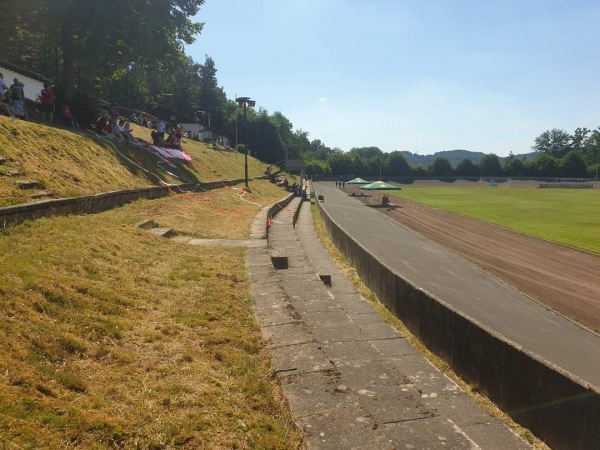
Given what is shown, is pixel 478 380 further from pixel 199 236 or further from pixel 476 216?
pixel 476 216

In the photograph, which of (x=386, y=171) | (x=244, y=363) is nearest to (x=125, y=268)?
(x=244, y=363)

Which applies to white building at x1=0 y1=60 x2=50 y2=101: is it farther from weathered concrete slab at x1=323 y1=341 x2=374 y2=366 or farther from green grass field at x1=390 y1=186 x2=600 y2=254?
green grass field at x1=390 y1=186 x2=600 y2=254

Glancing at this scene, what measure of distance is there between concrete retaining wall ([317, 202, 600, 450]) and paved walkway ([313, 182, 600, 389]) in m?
0.26

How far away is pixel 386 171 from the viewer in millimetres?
130250

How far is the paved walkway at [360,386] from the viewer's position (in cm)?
406

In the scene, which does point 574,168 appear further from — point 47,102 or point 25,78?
point 47,102

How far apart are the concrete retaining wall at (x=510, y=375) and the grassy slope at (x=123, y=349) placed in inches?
111

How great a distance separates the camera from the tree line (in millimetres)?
22688

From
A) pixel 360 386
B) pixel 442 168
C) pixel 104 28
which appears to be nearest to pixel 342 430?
pixel 360 386

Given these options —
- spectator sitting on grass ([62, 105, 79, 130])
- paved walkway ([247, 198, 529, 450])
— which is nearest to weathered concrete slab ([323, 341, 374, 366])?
paved walkway ([247, 198, 529, 450])

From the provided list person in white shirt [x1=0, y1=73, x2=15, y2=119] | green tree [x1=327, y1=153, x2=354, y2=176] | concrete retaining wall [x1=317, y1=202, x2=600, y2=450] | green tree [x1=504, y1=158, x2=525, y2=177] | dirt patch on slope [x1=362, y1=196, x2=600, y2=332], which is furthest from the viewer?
green tree [x1=327, y1=153, x2=354, y2=176]

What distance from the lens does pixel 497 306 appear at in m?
13.7

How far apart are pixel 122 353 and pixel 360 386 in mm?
2509

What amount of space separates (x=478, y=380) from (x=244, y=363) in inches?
131
